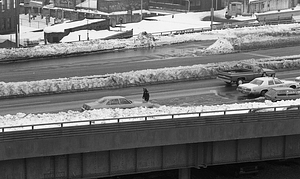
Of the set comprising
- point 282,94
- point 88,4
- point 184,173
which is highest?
point 88,4

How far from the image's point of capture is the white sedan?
127 feet

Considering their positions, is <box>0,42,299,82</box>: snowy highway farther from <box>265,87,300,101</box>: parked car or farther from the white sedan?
<box>265,87,300,101</box>: parked car

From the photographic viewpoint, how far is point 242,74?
140ft

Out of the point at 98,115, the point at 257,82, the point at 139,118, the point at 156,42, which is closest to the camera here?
the point at 139,118

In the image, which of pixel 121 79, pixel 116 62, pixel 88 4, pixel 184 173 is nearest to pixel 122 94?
pixel 121 79

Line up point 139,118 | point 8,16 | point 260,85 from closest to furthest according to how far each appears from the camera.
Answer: point 139,118, point 260,85, point 8,16

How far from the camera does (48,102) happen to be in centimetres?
3678

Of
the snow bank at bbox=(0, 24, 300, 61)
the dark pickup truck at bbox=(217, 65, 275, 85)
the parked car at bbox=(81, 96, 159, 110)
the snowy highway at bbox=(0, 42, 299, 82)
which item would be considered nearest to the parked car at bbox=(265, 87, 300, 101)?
the dark pickup truck at bbox=(217, 65, 275, 85)

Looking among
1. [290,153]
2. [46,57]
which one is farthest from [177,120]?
[46,57]

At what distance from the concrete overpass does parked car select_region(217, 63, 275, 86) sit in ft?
37.8

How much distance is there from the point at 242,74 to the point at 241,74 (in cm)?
7

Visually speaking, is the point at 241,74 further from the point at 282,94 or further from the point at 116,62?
the point at 116,62

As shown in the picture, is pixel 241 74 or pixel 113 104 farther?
pixel 241 74

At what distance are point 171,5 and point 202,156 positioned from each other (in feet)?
241
